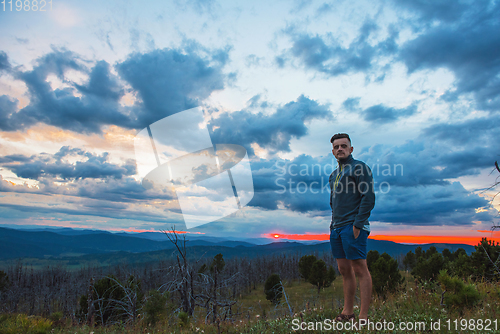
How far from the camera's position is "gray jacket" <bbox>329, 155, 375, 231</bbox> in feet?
11.3

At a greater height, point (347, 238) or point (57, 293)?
point (347, 238)

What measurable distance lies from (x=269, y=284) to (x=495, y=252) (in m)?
31.3

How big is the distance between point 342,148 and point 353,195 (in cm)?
75

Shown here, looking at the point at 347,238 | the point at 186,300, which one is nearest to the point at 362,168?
the point at 347,238

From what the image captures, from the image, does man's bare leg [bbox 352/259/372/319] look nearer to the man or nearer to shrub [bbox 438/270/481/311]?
the man

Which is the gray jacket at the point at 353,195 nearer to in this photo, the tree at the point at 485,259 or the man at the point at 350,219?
the man at the point at 350,219

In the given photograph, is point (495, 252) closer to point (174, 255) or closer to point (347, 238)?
point (347, 238)

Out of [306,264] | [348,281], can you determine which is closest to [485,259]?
[348,281]

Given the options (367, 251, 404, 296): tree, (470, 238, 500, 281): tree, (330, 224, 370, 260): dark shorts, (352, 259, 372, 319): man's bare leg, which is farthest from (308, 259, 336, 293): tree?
(330, 224, 370, 260): dark shorts

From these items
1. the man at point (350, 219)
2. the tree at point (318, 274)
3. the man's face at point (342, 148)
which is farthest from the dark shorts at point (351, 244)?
the tree at point (318, 274)

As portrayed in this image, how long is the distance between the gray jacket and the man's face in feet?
0.30

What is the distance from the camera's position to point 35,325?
4633 mm

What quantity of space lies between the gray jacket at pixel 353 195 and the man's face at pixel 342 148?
92mm

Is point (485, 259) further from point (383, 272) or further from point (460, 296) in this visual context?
point (383, 272)
